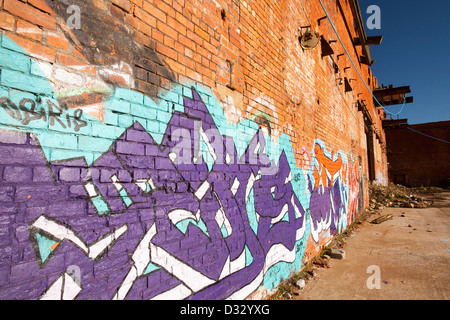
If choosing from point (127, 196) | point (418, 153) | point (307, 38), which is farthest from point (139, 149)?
point (418, 153)

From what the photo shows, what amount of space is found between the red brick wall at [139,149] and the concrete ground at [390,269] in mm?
842

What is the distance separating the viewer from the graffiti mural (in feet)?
3.94

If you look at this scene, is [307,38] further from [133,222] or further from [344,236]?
[344,236]

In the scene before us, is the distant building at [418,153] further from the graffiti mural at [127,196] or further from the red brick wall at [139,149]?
the graffiti mural at [127,196]

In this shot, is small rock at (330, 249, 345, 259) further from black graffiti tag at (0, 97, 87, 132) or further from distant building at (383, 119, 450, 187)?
distant building at (383, 119, 450, 187)

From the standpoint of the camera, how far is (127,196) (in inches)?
64.1

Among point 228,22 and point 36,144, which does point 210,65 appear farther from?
point 36,144

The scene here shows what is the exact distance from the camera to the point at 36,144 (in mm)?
1249

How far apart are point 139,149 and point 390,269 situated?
4705mm

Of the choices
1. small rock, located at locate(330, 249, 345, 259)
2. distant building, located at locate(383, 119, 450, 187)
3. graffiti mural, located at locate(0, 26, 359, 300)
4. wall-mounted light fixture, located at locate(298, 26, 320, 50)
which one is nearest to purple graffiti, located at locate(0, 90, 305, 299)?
graffiti mural, located at locate(0, 26, 359, 300)

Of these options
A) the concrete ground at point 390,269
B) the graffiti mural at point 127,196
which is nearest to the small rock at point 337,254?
the concrete ground at point 390,269

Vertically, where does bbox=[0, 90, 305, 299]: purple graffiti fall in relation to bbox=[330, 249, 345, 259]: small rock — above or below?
above

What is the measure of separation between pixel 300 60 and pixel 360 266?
3954mm

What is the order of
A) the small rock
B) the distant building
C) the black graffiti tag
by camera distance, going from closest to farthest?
the black graffiti tag → the small rock → the distant building
